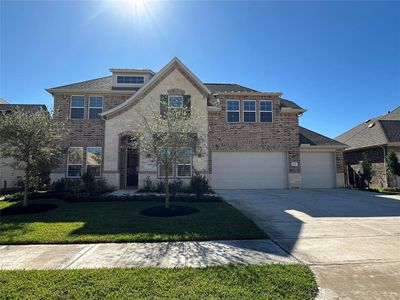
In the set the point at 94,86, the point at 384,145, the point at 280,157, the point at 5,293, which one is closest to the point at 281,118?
the point at 280,157

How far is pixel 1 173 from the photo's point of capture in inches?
727

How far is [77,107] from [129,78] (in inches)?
171

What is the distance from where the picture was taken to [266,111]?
17.7 metres

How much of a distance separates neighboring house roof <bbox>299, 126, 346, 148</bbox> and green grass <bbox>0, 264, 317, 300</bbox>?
15.7 meters

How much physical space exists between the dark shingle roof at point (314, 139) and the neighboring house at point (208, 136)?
15cm

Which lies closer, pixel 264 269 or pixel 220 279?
pixel 220 279

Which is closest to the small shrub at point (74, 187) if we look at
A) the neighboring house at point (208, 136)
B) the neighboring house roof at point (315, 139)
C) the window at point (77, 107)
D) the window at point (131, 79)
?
the neighboring house at point (208, 136)

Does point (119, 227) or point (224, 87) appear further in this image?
point (224, 87)

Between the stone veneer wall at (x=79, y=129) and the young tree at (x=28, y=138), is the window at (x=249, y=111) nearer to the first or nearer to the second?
the stone veneer wall at (x=79, y=129)

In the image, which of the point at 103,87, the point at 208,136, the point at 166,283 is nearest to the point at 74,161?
the point at 103,87

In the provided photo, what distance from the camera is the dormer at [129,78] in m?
18.6

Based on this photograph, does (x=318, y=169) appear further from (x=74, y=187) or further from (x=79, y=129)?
(x=79, y=129)

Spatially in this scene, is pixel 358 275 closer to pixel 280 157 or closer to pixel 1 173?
pixel 280 157

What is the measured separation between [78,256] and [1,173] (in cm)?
1835
